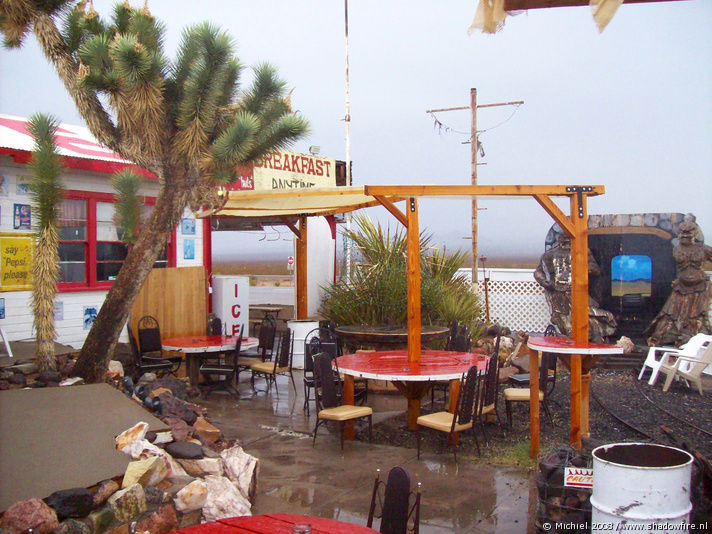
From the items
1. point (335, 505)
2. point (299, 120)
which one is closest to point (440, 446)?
point (335, 505)

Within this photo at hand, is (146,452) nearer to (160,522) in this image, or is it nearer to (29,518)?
(160,522)

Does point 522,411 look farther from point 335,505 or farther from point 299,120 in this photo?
point 299,120

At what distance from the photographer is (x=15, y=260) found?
8500 millimetres

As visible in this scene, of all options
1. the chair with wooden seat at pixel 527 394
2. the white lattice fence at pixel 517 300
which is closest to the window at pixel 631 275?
the white lattice fence at pixel 517 300

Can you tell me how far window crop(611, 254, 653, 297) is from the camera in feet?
40.5

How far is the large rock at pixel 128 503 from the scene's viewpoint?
4.12 metres

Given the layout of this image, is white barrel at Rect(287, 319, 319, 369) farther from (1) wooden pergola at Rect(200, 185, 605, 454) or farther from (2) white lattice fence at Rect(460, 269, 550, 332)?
(1) wooden pergola at Rect(200, 185, 605, 454)

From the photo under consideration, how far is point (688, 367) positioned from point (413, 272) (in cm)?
540

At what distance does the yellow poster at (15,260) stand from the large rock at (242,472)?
475cm

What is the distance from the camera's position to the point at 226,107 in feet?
24.0

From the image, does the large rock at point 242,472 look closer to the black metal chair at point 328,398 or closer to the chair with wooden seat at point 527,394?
the black metal chair at point 328,398

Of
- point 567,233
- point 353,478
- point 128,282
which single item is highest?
point 567,233

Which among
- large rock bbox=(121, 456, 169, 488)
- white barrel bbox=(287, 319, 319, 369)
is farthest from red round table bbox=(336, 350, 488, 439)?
white barrel bbox=(287, 319, 319, 369)

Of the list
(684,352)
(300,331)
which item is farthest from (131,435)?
(684,352)
